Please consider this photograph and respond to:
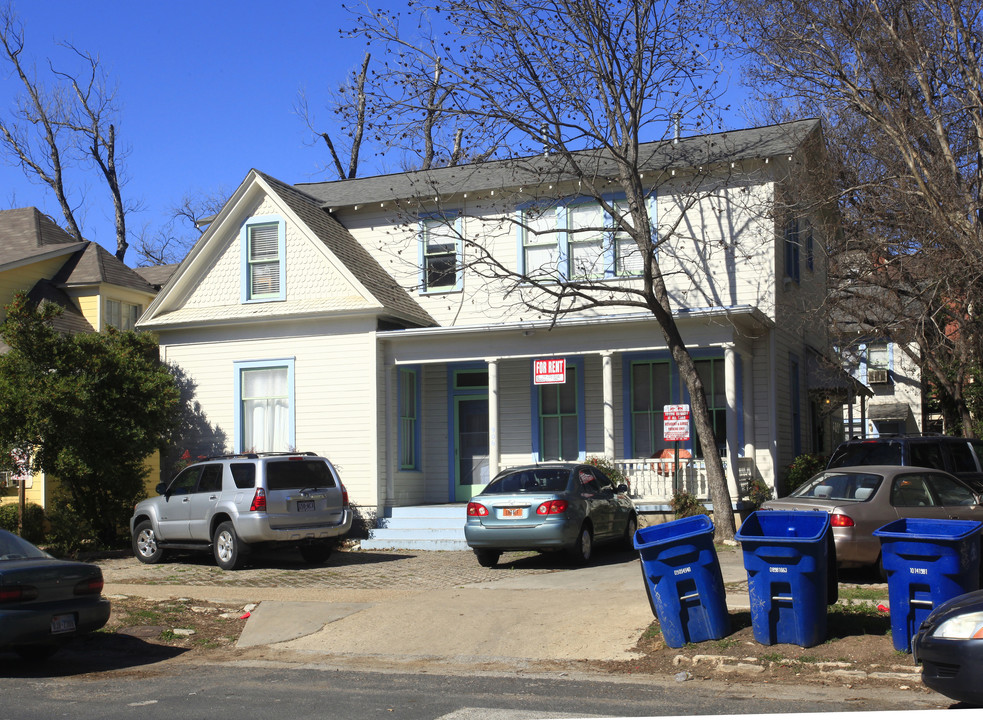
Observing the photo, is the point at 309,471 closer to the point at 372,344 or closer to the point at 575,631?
the point at 372,344

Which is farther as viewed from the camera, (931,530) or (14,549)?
(14,549)

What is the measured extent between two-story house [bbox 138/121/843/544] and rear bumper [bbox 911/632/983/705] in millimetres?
10902

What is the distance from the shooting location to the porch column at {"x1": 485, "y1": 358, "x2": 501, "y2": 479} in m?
18.5

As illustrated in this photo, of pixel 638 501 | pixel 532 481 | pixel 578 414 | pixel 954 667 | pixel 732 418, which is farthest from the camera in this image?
pixel 578 414

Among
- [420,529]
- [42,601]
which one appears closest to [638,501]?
[420,529]

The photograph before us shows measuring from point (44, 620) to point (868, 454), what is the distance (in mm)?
11553

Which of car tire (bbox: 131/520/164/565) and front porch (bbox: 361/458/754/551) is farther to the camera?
front porch (bbox: 361/458/754/551)

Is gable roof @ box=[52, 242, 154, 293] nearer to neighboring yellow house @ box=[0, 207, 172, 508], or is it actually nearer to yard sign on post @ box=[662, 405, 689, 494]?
neighboring yellow house @ box=[0, 207, 172, 508]

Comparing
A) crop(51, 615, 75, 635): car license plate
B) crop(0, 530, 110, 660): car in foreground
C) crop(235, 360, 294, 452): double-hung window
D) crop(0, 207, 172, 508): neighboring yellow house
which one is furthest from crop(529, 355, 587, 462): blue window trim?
crop(51, 615, 75, 635): car license plate

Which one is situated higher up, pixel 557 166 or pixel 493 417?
pixel 557 166

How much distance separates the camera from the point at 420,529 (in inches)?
713

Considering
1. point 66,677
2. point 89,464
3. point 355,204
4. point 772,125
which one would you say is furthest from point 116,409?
point 772,125

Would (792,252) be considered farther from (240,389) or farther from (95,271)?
(95,271)

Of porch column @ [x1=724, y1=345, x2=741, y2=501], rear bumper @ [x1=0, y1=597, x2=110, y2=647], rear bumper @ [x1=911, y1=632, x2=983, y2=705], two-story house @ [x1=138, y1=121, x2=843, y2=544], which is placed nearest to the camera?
rear bumper @ [x1=911, y1=632, x2=983, y2=705]
